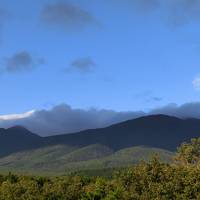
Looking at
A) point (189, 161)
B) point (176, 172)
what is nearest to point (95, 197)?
point (176, 172)

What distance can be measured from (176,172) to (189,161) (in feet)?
159

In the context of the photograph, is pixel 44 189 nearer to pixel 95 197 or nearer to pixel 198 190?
pixel 95 197

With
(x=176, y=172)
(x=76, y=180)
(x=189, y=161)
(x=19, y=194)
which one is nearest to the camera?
(x=176, y=172)

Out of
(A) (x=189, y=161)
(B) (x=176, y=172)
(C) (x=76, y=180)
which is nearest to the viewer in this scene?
(B) (x=176, y=172)

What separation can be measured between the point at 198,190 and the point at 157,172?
1032 cm

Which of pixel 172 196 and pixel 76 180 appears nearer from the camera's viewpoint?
pixel 172 196

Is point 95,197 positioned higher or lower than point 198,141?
lower

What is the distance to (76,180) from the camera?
13725 cm

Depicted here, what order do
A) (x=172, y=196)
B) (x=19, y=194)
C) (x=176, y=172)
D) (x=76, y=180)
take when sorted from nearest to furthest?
(x=172, y=196) < (x=176, y=172) < (x=19, y=194) < (x=76, y=180)

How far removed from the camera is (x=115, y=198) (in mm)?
101438

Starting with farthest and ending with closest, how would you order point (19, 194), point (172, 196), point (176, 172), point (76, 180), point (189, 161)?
point (189, 161) → point (76, 180) → point (19, 194) → point (176, 172) → point (172, 196)

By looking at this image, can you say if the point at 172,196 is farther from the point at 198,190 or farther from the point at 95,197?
the point at 95,197

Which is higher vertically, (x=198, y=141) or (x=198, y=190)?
(x=198, y=141)

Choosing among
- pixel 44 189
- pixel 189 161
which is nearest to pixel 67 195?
pixel 44 189
